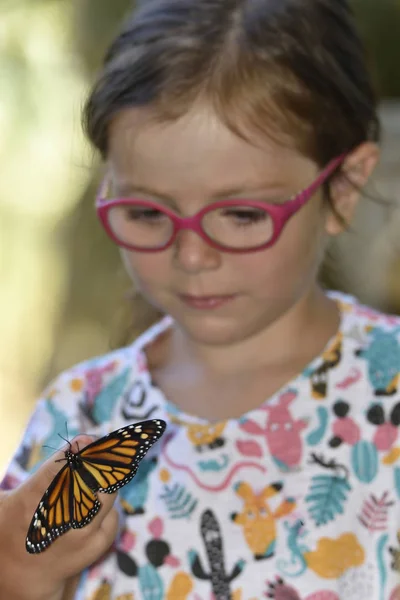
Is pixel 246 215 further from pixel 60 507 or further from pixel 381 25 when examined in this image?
pixel 381 25

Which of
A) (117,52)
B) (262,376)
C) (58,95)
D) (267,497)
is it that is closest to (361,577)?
(267,497)

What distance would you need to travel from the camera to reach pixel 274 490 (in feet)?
3.36

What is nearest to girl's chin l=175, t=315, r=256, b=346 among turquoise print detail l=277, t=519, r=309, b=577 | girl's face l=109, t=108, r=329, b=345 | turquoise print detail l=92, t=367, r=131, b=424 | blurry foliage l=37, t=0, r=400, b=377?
girl's face l=109, t=108, r=329, b=345

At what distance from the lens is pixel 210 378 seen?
1134 millimetres

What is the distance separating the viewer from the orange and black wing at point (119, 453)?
2.25 feet

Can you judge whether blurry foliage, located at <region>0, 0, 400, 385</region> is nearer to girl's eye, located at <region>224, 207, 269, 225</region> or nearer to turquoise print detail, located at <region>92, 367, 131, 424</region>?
turquoise print detail, located at <region>92, 367, 131, 424</region>

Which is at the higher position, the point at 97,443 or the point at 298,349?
the point at 97,443

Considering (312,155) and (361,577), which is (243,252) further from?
(361,577)

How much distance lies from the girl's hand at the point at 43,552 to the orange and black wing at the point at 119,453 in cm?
9

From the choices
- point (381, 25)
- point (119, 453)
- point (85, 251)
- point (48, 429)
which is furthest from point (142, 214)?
point (85, 251)

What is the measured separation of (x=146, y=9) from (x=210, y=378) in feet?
1.51

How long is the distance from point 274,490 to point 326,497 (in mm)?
60

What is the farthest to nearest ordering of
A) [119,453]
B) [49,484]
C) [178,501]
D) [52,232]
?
[52,232]
[178,501]
[49,484]
[119,453]

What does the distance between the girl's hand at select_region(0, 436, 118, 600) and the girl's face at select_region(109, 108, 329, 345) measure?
0.28 metres
